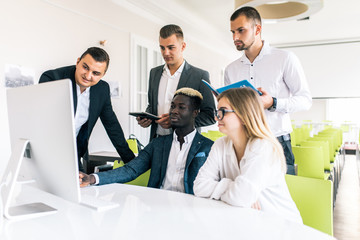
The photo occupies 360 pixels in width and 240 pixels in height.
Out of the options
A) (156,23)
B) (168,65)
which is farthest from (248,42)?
(156,23)

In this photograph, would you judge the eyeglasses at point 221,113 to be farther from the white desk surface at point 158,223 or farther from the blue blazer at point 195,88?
the blue blazer at point 195,88

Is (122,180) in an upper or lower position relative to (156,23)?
lower

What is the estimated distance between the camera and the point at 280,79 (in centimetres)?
213

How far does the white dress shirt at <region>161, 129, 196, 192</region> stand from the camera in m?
1.95

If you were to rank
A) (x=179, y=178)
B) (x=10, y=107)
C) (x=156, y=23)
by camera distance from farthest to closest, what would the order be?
(x=156, y=23) → (x=179, y=178) → (x=10, y=107)

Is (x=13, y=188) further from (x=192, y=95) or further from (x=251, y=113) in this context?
(x=192, y=95)

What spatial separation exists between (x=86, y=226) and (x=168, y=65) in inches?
70.0

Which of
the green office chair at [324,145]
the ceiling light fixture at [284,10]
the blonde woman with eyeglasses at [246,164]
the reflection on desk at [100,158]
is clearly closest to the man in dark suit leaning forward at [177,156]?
the blonde woman with eyeglasses at [246,164]

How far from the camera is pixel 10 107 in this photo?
127cm

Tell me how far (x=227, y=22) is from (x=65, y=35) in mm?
5045

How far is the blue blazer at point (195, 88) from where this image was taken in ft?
7.54

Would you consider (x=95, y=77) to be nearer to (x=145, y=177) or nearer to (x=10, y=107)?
(x=145, y=177)

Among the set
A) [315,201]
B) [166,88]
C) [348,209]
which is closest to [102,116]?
[166,88]

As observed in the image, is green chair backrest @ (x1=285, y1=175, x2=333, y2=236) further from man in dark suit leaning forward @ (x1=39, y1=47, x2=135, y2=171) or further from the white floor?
the white floor
